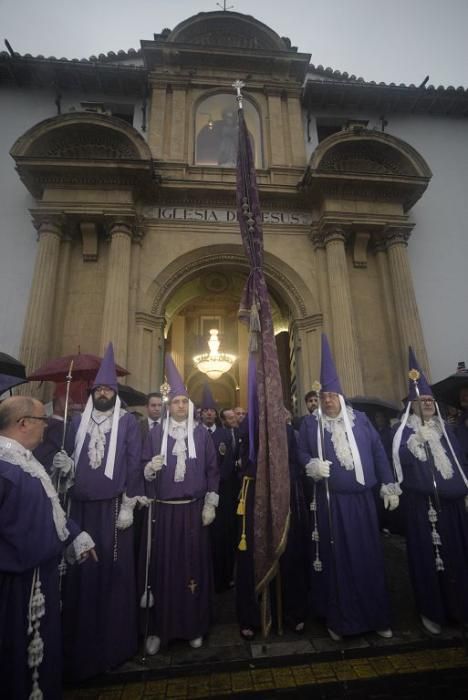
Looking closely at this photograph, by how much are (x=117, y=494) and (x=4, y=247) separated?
26.6 feet

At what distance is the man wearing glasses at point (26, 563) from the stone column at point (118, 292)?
200 inches

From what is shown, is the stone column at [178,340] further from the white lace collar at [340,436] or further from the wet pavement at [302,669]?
the wet pavement at [302,669]

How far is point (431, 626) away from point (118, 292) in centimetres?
730

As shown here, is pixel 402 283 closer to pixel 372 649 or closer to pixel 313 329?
pixel 313 329

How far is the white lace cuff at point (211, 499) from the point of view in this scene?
3205mm

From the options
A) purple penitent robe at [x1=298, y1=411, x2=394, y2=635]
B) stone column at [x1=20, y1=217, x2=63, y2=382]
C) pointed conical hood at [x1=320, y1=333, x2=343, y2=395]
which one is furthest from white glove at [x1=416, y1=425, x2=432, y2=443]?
stone column at [x1=20, y1=217, x2=63, y2=382]

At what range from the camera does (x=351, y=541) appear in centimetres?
309

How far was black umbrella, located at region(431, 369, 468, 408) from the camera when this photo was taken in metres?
4.68

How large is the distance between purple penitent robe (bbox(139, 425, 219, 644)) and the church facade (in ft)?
14.6

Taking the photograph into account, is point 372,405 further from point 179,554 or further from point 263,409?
point 179,554

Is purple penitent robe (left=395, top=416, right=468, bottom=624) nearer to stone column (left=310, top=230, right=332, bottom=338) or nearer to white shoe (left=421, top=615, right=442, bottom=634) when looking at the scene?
white shoe (left=421, top=615, right=442, bottom=634)

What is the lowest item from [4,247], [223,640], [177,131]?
[223,640]

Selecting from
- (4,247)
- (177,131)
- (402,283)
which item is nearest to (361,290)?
(402,283)

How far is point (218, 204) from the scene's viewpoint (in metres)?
8.87
